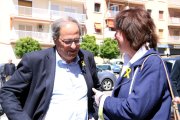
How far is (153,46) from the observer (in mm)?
2797

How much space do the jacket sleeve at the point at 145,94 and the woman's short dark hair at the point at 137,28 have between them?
193 millimetres

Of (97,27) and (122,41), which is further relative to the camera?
(97,27)

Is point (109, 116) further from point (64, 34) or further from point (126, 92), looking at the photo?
point (64, 34)

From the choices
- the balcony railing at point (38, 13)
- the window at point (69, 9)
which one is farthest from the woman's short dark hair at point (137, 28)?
the window at point (69, 9)

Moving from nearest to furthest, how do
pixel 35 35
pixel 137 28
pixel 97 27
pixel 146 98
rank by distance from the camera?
pixel 146 98
pixel 137 28
pixel 35 35
pixel 97 27

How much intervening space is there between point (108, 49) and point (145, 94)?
40.6 m

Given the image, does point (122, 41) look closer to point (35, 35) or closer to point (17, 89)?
point (17, 89)

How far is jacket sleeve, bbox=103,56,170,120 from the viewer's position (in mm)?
2496

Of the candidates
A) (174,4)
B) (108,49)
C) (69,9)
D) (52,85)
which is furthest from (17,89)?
(174,4)

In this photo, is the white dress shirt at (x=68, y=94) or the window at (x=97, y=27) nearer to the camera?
the white dress shirt at (x=68, y=94)

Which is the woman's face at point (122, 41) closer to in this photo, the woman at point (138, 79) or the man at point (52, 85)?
the woman at point (138, 79)

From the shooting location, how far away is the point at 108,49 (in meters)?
43.0

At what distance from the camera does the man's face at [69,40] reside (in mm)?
3498

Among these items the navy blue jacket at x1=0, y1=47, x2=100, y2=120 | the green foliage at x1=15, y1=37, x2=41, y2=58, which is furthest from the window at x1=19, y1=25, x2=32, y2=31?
the navy blue jacket at x1=0, y1=47, x2=100, y2=120
